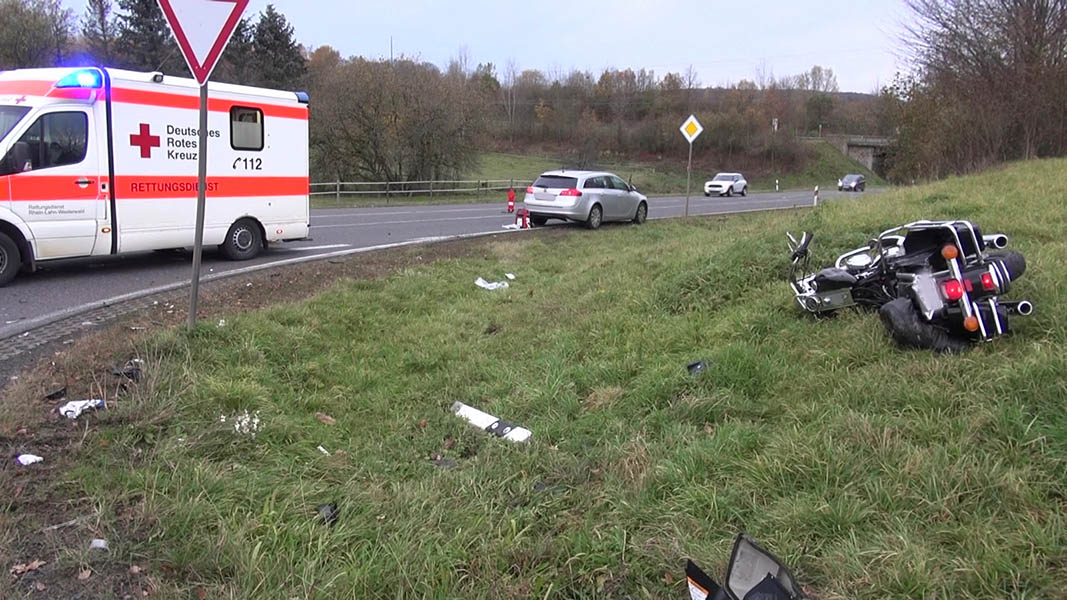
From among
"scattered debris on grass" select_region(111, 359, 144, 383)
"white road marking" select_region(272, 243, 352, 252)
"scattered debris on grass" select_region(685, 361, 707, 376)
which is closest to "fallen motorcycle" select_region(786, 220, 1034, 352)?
"scattered debris on grass" select_region(685, 361, 707, 376)

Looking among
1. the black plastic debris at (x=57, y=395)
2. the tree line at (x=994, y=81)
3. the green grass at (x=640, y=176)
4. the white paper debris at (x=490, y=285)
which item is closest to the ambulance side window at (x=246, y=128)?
the white paper debris at (x=490, y=285)

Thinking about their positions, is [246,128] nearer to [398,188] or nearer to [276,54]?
[398,188]

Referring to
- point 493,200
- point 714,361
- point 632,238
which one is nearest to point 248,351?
point 714,361

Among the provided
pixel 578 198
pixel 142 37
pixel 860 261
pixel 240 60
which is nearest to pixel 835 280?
pixel 860 261

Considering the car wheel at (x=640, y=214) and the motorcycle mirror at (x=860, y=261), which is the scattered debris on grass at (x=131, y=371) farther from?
the car wheel at (x=640, y=214)

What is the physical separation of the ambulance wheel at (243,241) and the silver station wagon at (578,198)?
7.91m

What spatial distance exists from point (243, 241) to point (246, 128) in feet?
5.81

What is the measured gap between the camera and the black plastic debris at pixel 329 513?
3217 mm

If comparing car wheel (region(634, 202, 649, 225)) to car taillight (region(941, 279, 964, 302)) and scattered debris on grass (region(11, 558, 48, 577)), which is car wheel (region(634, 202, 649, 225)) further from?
scattered debris on grass (region(11, 558, 48, 577))

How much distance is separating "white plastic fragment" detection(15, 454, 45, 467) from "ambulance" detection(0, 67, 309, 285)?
591 cm

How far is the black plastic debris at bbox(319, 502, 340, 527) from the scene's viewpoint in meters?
3.22

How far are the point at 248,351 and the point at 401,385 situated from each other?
1154 mm

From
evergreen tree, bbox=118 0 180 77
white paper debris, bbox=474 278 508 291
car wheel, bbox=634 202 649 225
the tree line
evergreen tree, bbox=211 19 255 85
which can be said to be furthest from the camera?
evergreen tree, bbox=211 19 255 85

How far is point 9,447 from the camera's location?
3.67 m
